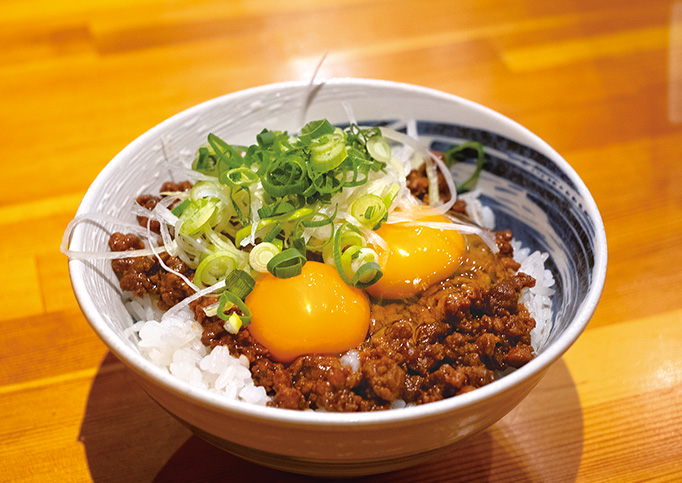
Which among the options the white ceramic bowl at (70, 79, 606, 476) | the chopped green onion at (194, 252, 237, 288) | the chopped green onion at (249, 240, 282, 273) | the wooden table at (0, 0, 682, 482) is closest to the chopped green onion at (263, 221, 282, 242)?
the chopped green onion at (249, 240, 282, 273)

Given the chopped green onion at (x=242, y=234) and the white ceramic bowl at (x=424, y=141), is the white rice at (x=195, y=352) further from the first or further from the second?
the chopped green onion at (x=242, y=234)

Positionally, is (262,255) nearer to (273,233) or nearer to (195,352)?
(273,233)

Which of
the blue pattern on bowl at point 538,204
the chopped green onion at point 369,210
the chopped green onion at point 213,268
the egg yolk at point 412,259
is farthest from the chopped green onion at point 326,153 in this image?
the blue pattern on bowl at point 538,204

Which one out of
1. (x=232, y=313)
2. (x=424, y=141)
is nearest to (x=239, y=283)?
(x=232, y=313)

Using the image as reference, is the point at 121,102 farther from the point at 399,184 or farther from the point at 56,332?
the point at 399,184

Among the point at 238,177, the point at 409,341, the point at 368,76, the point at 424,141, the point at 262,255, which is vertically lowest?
the point at 368,76

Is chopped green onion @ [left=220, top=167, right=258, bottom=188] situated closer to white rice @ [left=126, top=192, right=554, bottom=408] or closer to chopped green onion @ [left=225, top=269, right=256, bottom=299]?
chopped green onion @ [left=225, top=269, right=256, bottom=299]
